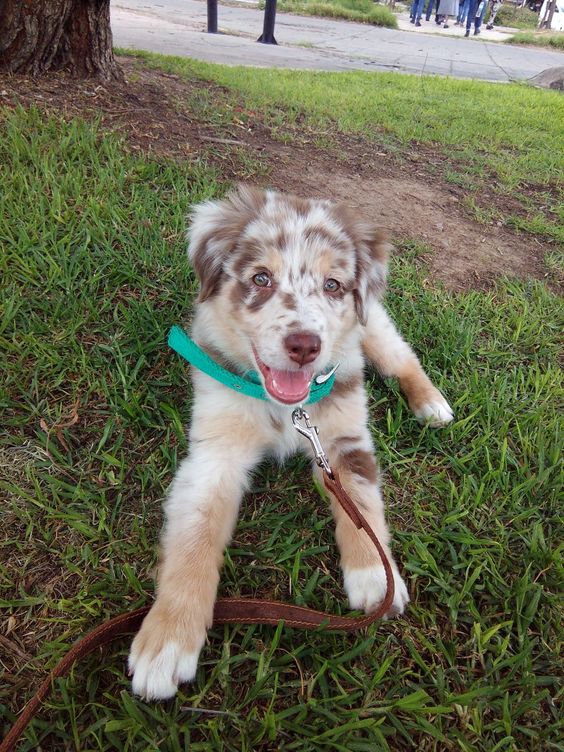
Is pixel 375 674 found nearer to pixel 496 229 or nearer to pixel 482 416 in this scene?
pixel 482 416

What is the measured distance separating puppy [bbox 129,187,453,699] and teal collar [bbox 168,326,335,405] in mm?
67

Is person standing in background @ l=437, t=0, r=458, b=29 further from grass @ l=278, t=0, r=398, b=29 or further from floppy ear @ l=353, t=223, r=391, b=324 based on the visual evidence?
floppy ear @ l=353, t=223, r=391, b=324

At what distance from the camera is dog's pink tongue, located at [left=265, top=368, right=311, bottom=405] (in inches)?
81.8

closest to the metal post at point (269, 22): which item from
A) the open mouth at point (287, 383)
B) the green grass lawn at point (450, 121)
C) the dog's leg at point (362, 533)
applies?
the green grass lawn at point (450, 121)

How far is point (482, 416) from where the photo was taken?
2.67m

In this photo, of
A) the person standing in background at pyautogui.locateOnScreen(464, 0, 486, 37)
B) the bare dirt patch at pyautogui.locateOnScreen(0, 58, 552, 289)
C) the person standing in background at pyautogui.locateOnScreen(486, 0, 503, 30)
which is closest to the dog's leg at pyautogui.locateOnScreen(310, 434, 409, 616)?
the bare dirt patch at pyautogui.locateOnScreen(0, 58, 552, 289)

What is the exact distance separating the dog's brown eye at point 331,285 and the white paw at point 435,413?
2.63 feet

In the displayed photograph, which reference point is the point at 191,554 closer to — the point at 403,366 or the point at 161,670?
the point at 161,670

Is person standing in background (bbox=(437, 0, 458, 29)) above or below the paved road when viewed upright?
above

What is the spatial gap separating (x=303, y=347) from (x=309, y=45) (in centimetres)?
1625

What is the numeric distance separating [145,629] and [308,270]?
1552 mm

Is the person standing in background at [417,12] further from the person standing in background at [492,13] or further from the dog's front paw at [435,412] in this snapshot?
the dog's front paw at [435,412]

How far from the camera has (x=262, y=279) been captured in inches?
90.4

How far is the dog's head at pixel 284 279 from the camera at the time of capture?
2.06m
